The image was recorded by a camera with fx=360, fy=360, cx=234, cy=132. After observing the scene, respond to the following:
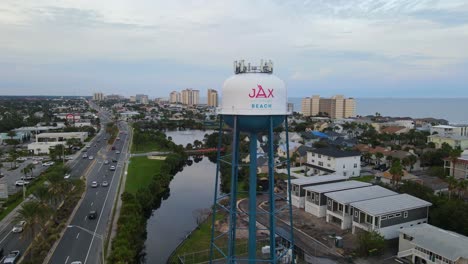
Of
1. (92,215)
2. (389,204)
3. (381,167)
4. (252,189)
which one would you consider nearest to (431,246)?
(389,204)

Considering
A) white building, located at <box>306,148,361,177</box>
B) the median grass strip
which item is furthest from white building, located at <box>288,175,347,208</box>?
the median grass strip

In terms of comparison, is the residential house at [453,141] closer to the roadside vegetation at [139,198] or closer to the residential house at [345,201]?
the residential house at [345,201]

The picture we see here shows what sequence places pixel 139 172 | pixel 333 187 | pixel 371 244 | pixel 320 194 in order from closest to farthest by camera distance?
pixel 371 244
pixel 320 194
pixel 333 187
pixel 139 172

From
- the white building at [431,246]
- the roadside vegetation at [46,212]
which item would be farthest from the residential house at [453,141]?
the roadside vegetation at [46,212]

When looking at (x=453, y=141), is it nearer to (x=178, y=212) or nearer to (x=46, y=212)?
(x=178, y=212)

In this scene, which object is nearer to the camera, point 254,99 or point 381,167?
point 254,99

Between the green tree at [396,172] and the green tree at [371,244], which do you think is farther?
the green tree at [396,172]

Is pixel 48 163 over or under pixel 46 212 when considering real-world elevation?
under
